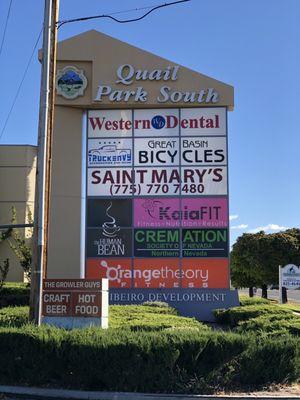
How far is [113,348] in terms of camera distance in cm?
910

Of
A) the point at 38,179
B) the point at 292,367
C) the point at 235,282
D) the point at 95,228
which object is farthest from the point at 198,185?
the point at 235,282

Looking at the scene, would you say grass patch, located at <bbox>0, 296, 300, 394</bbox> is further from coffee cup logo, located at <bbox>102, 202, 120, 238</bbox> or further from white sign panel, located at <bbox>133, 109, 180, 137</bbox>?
white sign panel, located at <bbox>133, 109, 180, 137</bbox>

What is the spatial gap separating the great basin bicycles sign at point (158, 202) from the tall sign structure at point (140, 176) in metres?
0.04

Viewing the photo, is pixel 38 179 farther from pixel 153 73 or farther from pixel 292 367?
pixel 153 73

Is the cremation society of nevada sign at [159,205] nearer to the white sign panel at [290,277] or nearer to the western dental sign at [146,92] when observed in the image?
the western dental sign at [146,92]

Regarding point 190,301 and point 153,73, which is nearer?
point 190,301

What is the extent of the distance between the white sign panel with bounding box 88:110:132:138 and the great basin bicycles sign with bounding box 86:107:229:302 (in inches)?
1.6

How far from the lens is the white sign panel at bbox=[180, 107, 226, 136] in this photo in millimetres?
23656

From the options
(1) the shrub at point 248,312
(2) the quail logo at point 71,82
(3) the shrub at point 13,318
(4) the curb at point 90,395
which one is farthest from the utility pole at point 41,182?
(2) the quail logo at point 71,82

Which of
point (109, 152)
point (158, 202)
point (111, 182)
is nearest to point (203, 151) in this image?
point (158, 202)

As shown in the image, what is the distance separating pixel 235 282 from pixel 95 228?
87.6 ft

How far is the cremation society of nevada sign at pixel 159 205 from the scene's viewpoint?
22844 mm

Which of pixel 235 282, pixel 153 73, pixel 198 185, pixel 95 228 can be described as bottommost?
pixel 235 282

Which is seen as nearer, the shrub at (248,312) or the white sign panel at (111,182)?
the shrub at (248,312)
